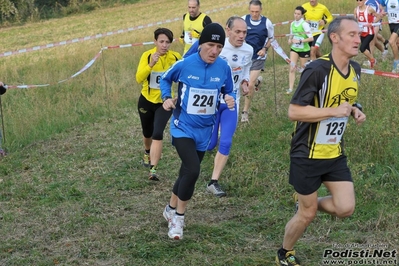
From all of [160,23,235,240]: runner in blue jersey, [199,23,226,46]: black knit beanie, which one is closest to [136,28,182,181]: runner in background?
[160,23,235,240]: runner in blue jersey

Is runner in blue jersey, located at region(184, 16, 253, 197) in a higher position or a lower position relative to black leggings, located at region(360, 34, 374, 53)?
higher

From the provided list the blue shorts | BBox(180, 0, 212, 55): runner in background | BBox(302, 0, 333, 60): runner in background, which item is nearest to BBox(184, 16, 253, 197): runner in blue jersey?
the blue shorts

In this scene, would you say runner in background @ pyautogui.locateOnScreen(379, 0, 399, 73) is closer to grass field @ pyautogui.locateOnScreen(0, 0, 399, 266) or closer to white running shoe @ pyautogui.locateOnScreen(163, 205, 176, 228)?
grass field @ pyautogui.locateOnScreen(0, 0, 399, 266)

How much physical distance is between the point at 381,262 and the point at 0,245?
350 cm

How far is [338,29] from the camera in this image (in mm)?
4547

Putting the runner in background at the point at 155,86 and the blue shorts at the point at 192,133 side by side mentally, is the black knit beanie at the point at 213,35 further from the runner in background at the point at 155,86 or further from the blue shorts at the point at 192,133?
the runner in background at the point at 155,86

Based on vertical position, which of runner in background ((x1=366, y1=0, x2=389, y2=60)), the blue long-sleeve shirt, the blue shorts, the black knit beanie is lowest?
runner in background ((x1=366, y1=0, x2=389, y2=60))

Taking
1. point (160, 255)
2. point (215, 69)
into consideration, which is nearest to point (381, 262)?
point (160, 255)

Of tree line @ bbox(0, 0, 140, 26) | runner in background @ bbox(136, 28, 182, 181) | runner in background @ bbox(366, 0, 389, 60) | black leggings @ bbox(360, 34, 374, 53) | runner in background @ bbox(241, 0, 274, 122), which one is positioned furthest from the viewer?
tree line @ bbox(0, 0, 140, 26)

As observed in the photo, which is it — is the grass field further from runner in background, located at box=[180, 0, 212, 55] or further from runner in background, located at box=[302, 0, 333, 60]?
runner in background, located at box=[180, 0, 212, 55]

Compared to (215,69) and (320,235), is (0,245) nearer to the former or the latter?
(215,69)

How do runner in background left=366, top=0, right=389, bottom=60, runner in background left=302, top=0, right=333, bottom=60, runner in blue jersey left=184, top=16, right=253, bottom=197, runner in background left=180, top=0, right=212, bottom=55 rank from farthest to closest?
runner in background left=366, top=0, right=389, bottom=60 → runner in background left=302, top=0, right=333, bottom=60 → runner in background left=180, top=0, right=212, bottom=55 → runner in blue jersey left=184, top=16, right=253, bottom=197

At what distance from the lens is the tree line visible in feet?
116

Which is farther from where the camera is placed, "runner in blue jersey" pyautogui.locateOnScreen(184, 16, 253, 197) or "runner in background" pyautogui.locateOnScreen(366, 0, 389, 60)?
"runner in background" pyautogui.locateOnScreen(366, 0, 389, 60)
